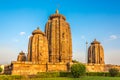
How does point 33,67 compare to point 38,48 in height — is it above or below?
below

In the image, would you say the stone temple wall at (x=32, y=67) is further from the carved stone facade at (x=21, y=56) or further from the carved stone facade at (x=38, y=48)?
the carved stone facade at (x=21, y=56)

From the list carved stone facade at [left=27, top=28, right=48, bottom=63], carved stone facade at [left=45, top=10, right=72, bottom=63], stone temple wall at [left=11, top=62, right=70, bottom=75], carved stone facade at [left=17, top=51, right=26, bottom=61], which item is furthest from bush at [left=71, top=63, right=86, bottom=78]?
carved stone facade at [left=17, top=51, right=26, bottom=61]

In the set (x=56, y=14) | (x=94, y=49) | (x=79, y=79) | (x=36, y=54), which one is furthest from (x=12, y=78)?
(x=94, y=49)

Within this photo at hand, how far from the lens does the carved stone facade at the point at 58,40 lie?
49.2 metres

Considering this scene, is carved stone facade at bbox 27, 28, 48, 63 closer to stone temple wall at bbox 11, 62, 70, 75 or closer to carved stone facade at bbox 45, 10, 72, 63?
stone temple wall at bbox 11, 62, 70, 75

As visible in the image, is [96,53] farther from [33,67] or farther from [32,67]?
[32,67]

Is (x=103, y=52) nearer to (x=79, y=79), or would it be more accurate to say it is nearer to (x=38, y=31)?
(x=38, y=31)

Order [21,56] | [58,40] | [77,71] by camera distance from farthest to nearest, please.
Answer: [21,56]
[58,40]
[77,71]

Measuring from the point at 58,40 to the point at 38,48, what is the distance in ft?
19.8

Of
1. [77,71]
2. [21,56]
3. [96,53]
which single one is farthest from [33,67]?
[96,53]

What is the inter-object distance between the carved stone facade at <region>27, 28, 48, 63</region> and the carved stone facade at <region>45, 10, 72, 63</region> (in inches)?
120

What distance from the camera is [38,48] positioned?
46.1 meters

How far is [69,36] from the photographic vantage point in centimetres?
5253

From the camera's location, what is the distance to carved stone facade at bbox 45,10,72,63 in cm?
4925
